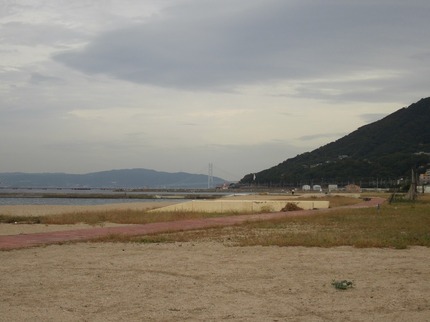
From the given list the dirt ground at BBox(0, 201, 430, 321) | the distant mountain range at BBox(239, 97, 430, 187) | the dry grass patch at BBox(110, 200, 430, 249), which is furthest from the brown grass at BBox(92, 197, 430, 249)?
the distant mountain range at BBox(239, 97, 430, 187)

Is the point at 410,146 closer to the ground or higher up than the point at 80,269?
higher up

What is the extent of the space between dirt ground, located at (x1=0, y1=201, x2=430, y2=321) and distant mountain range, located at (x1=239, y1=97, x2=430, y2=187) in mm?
121380

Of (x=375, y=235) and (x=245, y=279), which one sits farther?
(x=375, y=235)

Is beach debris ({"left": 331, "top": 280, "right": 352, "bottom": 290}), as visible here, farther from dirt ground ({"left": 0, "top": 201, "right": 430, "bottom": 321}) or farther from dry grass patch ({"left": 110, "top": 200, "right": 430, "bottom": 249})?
dry grass patch ({"left": 110, "top": 200, "right": 430, "bottom": 249})

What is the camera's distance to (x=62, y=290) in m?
7.30

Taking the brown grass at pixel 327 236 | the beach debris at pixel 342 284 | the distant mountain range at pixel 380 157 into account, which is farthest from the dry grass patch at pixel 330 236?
the distant mountain range at pixel 380 157

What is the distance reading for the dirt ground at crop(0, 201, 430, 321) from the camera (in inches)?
239

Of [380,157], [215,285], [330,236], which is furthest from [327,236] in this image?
[380,157]

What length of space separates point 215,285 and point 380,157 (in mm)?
155142

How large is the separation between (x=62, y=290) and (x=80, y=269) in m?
1.94

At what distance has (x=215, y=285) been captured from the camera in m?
7.71

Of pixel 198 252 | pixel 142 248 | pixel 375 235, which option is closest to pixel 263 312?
pixel 198 252

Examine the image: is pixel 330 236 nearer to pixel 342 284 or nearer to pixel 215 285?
pixel 342 284

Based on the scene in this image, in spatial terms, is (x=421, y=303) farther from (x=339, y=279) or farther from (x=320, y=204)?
(x=320, y=204)
